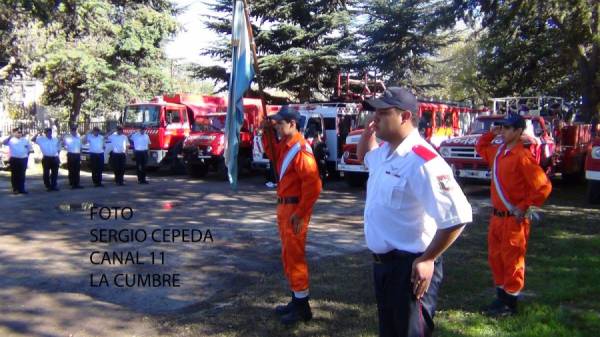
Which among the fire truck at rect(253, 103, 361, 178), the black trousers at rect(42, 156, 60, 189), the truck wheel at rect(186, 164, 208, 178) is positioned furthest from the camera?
the truck wheel at rect(186, 164, 208, 178)

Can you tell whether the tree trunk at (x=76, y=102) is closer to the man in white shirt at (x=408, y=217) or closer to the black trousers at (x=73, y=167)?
the black trousers at (x=73, y=167)

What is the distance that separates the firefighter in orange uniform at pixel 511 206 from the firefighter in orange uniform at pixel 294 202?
167 centimetres

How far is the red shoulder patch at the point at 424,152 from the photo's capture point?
2879 mm

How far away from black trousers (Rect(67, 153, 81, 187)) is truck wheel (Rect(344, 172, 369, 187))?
287 inches

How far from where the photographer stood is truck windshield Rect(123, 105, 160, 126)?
1934 centimetres

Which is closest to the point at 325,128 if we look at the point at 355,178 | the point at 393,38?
the point at 355,178

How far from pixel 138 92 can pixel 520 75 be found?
1916cm

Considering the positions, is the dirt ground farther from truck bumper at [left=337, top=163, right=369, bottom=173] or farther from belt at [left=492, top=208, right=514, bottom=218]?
belt at [left=492, top=208, right=514, bottom=218]

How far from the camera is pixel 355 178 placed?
50.9 feet

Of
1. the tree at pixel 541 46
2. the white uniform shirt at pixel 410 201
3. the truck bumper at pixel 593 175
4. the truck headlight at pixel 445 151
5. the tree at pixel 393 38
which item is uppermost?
the tree at pixel 393 38

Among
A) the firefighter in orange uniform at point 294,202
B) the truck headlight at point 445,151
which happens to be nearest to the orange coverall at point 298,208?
the firefighter in orange uniform at point 294,202

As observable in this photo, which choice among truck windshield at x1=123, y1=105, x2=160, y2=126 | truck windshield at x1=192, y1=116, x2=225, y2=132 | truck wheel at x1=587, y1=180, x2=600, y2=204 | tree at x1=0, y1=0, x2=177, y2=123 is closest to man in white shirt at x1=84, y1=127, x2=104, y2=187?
truck windshield at x1=123, y1=105, x2=160, y2=126

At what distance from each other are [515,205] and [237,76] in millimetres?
2759

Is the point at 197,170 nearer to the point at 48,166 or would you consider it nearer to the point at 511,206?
the point at 48,166
